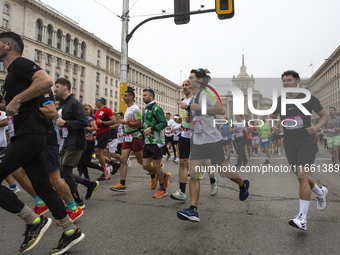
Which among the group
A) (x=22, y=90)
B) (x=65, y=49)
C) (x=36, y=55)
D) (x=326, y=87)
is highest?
(x=65, y=49)

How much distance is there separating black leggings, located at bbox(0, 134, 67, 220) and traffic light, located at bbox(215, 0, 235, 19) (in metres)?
6.78

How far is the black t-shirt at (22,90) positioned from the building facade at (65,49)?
32.4 metres

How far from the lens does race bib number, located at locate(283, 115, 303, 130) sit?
340cm

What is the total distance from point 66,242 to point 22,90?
1.42 meters

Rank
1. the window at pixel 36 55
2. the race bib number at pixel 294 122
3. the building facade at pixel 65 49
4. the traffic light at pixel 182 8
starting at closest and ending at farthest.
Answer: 1. the race bib number at pixel 294 122
2. the traffic light at pixel 182 8
3. the building facade at pixel 65 49
4. the window at pixel 36 55

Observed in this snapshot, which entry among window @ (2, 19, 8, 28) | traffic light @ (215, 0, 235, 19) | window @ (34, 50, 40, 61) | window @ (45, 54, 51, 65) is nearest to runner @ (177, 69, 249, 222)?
traffic light @ (215, 0, 235, 19)

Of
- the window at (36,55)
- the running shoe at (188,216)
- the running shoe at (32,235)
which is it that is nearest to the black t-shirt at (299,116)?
the running shoe at (188,216)

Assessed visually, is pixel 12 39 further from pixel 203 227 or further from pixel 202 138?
pixel 203 227

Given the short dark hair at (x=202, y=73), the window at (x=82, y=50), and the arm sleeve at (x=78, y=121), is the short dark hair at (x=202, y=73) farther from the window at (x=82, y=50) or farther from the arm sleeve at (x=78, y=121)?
the window at (x=82, y=50)

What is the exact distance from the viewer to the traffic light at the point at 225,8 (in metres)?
8.10

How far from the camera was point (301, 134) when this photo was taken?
136 inches

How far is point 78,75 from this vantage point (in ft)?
184

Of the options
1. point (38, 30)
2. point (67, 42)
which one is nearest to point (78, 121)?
point (38, 30)

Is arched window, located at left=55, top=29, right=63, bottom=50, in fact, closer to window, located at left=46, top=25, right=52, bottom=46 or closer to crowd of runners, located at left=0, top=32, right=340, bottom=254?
window, located at left=46, top=25, right=52, bottom=46
